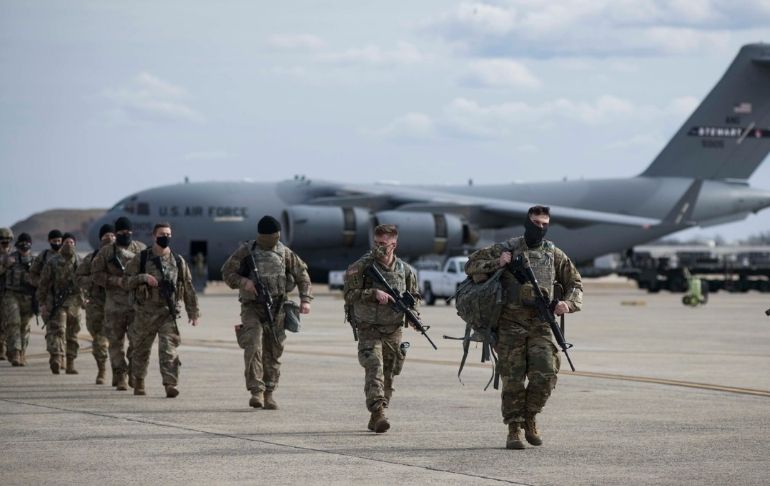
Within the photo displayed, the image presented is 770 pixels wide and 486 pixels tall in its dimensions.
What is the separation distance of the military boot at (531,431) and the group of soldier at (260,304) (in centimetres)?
1

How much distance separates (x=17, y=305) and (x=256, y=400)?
277 inches

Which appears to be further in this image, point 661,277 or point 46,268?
point 661,277

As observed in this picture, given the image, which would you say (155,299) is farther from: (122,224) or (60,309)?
(60,309)

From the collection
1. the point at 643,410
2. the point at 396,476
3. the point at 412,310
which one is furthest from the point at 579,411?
the point at 396,476

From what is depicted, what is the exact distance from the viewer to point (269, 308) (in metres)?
14.2

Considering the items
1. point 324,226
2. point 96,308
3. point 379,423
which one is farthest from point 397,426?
point 324,226

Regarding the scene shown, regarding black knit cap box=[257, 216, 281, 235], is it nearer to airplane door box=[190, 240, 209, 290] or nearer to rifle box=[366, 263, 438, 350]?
rifle box=[366, 263, 438, 350]

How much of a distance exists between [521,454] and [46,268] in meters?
9.88

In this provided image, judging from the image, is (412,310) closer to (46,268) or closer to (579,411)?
(579,411)

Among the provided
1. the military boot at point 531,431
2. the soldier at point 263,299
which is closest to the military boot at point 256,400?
the soldier at point 263,299

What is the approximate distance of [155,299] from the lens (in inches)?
606

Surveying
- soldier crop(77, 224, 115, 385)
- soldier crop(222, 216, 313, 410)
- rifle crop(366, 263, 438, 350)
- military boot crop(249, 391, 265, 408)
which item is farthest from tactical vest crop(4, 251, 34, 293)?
rifle crop(366, 263, 438, 350)

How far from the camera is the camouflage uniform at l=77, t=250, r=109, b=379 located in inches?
678

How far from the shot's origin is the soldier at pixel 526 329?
11.0 meters
